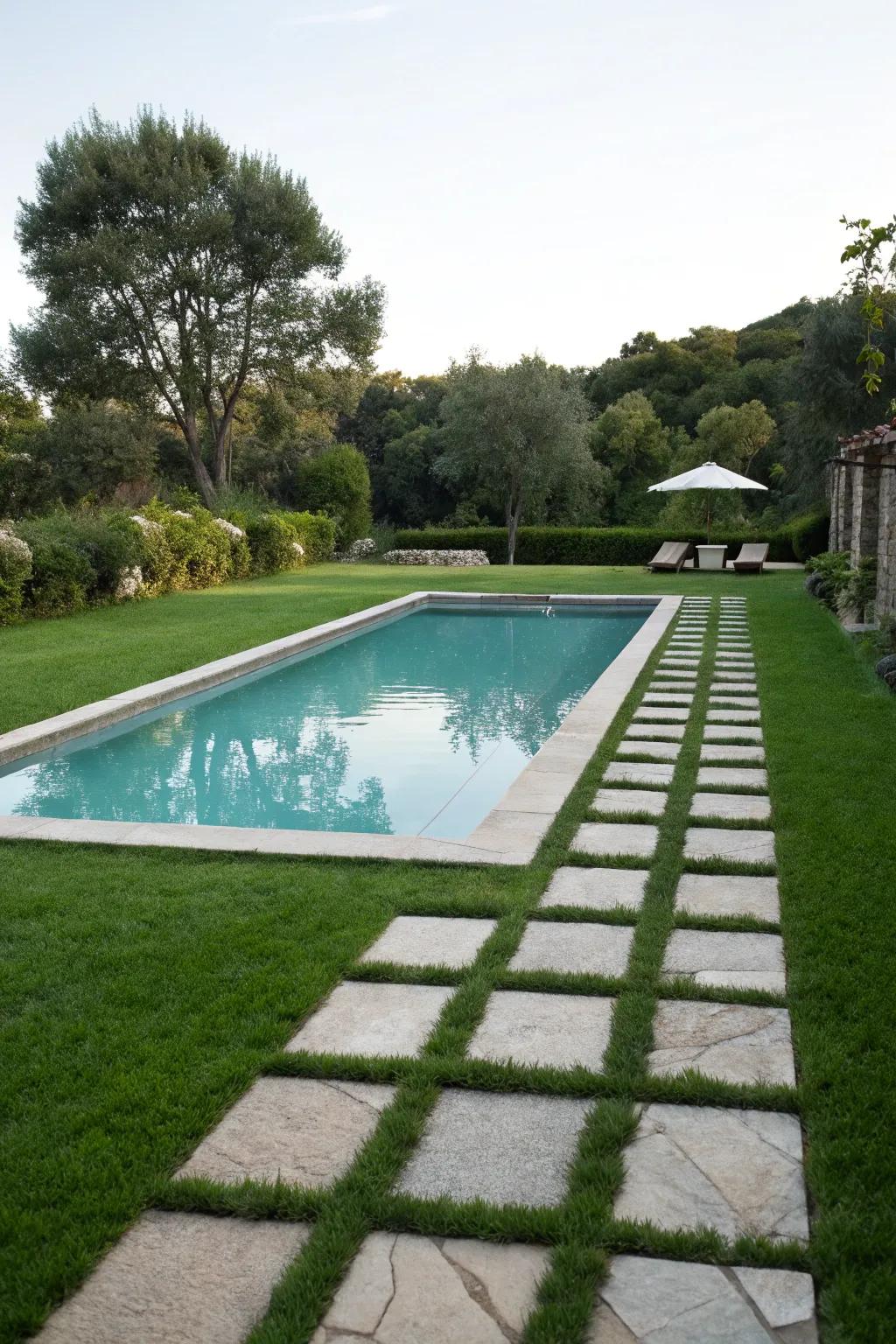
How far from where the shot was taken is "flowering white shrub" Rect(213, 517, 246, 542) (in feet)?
57.7

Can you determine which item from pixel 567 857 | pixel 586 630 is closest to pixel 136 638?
pixel 586 630

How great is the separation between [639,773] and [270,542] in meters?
14.8

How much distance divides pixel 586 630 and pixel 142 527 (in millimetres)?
6405

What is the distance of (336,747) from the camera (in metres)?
7.13

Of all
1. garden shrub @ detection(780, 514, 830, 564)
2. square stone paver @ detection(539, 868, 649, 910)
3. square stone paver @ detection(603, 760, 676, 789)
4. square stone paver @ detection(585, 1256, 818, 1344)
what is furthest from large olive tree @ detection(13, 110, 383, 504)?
square stone paver @ detection(585, 1256, 818, 1344)

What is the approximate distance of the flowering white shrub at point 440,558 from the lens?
22.7 metres

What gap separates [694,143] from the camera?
13438 millimetres

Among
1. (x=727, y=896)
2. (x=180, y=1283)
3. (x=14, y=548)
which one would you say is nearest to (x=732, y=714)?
(x=727, y=896)

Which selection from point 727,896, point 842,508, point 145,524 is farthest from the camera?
point 842,508

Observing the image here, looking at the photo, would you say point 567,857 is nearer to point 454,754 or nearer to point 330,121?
point 454,754

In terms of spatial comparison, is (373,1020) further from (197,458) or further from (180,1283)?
(197,458)

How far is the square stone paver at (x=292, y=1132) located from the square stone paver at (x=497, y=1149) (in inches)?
5.7

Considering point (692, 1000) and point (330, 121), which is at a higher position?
point (330, 121)

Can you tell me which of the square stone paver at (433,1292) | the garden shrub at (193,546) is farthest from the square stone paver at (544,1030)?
the garden shrub at (193,546)
